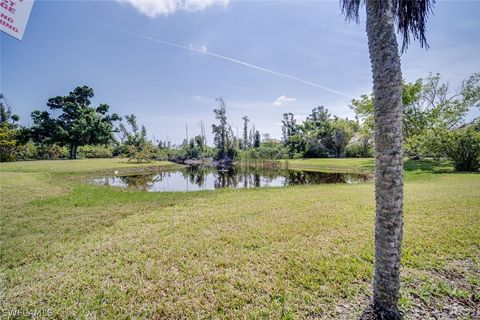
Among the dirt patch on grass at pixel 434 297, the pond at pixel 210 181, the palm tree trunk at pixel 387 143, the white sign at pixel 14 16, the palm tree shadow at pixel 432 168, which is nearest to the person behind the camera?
the palm tree trunk at pixel 387 143

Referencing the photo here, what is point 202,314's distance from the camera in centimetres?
274

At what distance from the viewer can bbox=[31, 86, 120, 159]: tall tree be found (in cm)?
3722

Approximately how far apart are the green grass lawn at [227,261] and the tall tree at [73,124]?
37.3 meters

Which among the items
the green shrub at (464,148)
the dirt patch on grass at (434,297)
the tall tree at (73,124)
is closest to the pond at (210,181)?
the green shrub at (464,148)

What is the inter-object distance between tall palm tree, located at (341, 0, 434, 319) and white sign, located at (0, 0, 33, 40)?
4.50 m

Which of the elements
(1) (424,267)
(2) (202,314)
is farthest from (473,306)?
(2) (202,314)

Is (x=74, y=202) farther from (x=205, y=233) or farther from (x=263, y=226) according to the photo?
(x=263, y=226)

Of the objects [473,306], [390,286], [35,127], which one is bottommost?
[473,306]

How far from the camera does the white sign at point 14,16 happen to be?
113 inches

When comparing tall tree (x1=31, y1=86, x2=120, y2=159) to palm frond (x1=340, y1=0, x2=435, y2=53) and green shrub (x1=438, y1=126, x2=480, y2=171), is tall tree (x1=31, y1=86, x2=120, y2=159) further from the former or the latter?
green shrub (x1=438, y1=126, x2=480, y2=171)

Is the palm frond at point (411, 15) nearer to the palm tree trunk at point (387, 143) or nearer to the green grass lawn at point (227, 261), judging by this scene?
the palm tree trunk at point (387, 143)

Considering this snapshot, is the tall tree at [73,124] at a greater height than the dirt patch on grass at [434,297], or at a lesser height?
greater

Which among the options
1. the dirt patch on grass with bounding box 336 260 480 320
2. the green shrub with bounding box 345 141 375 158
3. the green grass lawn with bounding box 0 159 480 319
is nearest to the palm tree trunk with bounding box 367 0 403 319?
the dirt patch on grass with bounding box 336 260 480 320

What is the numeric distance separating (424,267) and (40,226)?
8693 millimetres
